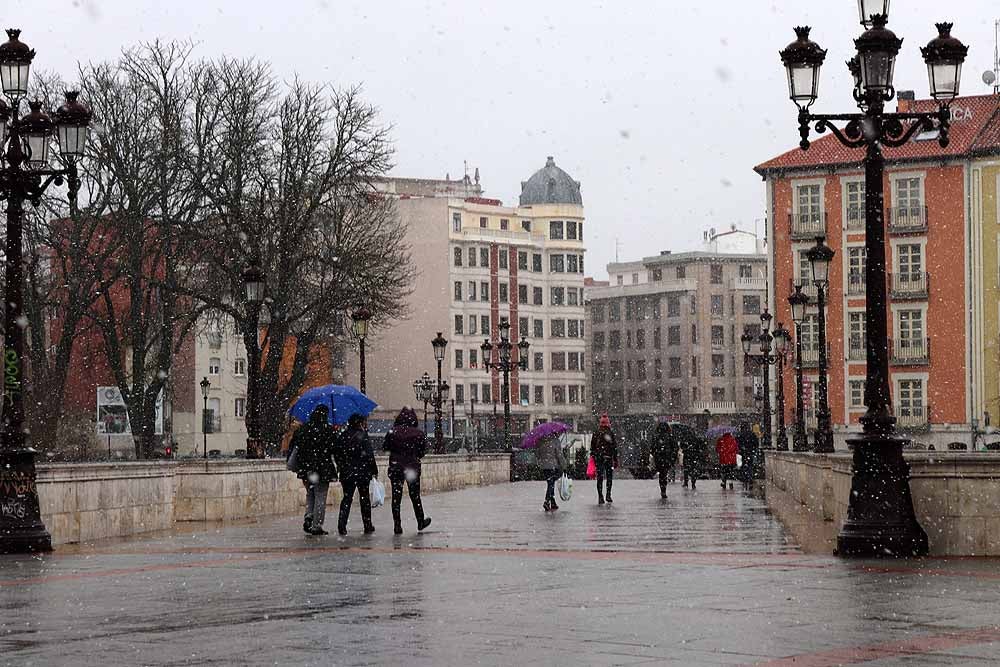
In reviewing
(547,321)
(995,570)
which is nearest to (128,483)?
(995,570)

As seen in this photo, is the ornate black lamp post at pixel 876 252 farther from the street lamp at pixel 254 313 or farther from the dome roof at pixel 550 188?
the dome roof at pixel 550 188

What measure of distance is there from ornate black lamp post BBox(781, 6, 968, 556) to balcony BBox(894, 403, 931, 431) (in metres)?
61.0

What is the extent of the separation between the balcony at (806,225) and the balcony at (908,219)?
10.6 feet

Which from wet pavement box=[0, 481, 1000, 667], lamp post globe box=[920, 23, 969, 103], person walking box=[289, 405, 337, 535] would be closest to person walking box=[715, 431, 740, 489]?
person walking box=[289, 405, 337, 535]

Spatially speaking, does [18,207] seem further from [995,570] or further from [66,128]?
[995,570]

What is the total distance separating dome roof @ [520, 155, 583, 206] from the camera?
135 m

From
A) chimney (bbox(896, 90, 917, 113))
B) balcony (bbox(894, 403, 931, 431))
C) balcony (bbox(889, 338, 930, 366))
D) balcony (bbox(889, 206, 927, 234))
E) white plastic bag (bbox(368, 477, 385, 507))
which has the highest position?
chimney (bbox(896, 90, 917, 113))

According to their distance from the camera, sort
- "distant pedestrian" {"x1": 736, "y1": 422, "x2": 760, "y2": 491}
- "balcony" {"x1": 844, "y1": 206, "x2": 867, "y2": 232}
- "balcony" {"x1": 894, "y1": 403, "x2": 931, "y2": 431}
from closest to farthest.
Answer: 1. "distant pedestrian" {"x1": 736, "y1": 422, "x2": 760, "y2": 491}
2. "balcony" {"x1": 894, "y1": 403, "x2": 931, "y2": 431}
3. "balcony" {"x1": 844, "y1": 206, "x2": 867, "y2": 232}

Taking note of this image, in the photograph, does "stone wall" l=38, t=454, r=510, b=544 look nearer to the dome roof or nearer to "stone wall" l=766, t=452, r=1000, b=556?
"stone wall" l=766, t=452, r=1000, b=556

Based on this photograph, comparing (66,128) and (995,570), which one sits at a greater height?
(66,128)

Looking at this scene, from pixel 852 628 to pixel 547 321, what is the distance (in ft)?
394

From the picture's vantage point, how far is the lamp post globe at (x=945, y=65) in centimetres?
1858

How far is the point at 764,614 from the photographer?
1169 cm

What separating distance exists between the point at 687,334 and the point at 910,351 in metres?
59.2
